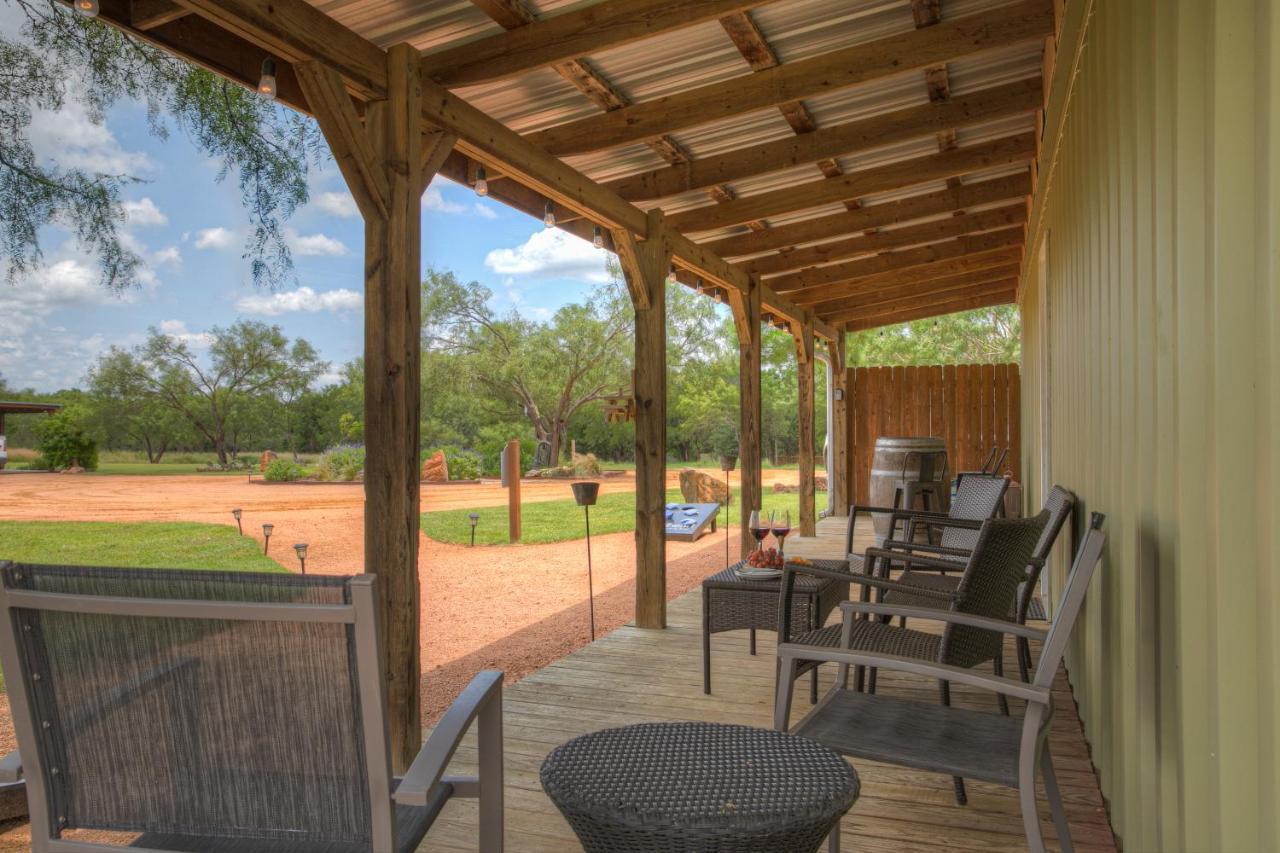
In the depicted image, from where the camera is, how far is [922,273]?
867 cm

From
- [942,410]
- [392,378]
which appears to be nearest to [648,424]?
[392,378]

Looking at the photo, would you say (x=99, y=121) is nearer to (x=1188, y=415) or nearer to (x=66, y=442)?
(x=66, y=442)

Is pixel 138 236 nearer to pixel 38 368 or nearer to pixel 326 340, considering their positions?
pixel 38 368

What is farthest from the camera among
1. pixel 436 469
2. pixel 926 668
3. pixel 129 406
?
pixel 436 469

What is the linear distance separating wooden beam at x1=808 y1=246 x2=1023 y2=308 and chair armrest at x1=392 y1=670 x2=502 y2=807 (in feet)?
23.0

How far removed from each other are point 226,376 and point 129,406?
0.64 metres

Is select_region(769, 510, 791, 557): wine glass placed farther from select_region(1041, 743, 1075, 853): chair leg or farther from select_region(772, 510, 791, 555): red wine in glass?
select_region(1041, 743, 1075, 853): chair leg

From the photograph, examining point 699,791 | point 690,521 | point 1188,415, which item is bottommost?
point 690,521

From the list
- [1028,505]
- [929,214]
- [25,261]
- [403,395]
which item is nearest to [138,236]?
[25,261]

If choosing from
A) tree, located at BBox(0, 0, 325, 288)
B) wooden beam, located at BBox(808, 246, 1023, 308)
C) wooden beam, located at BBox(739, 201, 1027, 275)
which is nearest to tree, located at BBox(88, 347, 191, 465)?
tree, located at BBox(0, 0, 325, 288)

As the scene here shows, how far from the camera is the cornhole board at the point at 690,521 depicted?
10836mm

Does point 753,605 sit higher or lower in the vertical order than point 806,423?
lower

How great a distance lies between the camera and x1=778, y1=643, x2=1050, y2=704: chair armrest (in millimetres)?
1801

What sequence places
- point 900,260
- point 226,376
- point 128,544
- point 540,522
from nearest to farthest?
point 128,544 < point 226,376 < point 900,260 < point 540,522
